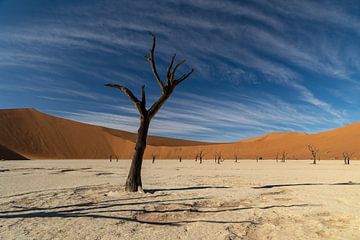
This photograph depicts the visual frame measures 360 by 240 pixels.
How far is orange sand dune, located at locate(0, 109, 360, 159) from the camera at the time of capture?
77.1m

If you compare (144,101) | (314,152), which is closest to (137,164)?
(144,101)

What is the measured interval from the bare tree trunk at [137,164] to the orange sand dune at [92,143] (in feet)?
224

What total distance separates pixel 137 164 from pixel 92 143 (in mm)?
96297

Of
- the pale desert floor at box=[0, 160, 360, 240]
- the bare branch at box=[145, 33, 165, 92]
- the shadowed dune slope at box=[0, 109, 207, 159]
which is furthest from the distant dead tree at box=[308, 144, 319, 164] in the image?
the shadowed dune slope at box=[0, 109, 207, 159]

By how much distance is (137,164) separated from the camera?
10758 mm

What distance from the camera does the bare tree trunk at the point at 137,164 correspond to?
10.2 meters

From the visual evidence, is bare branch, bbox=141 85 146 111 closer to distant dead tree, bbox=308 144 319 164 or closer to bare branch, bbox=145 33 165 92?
bare branch, bbox=145 33 165 92

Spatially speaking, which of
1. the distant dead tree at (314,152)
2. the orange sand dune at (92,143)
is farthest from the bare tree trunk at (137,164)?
the orange sand dune at (92,143)

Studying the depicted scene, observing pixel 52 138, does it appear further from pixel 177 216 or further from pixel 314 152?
pixel 177 216

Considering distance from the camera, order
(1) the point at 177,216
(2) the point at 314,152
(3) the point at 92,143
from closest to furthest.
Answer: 1. (1) the point at 177,216
2. (2) the point at 314,152
3. (3) the point at 92,143

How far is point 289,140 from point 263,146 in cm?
867

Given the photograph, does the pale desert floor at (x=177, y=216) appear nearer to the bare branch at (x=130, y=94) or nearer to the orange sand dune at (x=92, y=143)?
the bare branch at (x=130, y=94)

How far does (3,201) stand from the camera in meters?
8.09

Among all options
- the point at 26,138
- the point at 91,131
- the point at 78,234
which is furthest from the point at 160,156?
the point at 78,234
